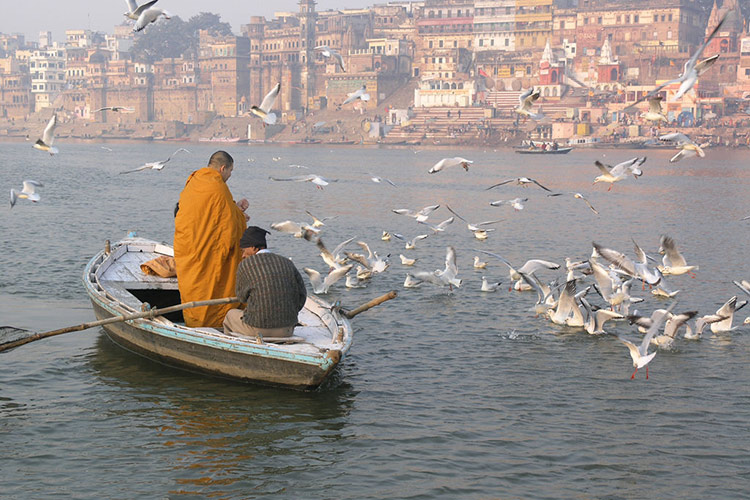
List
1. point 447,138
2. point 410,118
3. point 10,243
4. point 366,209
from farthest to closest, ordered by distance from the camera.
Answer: point 410,118
point 447,138
point 366,209
point 10,243

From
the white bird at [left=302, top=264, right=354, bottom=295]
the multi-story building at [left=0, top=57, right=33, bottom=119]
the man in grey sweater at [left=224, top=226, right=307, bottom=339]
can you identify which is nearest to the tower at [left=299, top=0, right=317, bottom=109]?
the multi-story building at [left=0, top=57, right=33, bottom=119]

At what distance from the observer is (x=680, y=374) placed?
10.3 meters

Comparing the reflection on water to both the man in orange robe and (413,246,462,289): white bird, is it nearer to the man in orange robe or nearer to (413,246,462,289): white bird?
the man in orange robe

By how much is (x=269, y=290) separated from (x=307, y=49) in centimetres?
13904

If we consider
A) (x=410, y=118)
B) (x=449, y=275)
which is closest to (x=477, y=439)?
(x=449, y=275)

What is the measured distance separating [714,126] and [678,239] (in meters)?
77.1

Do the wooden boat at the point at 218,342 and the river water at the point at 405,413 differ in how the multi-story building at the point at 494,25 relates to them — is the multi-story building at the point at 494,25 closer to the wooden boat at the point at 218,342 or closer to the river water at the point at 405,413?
the river water at the point at 405,413

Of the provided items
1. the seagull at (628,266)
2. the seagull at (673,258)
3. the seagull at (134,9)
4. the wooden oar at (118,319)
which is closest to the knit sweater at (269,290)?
the wooden oar at (118,319)

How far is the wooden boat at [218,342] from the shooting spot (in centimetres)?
859

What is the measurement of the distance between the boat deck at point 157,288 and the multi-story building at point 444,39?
11523 centimetres

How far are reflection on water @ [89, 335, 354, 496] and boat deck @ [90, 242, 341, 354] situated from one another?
55 cm

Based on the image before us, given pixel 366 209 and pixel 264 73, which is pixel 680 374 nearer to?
pixel 366 209

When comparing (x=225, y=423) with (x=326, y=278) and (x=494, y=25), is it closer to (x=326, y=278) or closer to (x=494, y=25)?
(x=326, y=278)

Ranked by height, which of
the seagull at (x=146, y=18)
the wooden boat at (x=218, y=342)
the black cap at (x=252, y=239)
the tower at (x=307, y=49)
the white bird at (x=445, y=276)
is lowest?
the white bird at (x=445, y=276)
